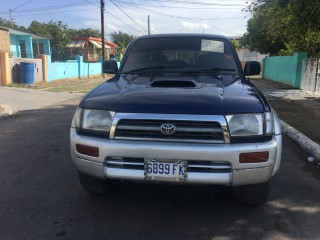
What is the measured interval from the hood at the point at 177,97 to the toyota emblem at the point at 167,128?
0.36 ft

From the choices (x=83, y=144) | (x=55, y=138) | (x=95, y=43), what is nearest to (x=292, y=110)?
(x=55, y=138)

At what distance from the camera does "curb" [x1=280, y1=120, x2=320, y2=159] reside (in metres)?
5.88

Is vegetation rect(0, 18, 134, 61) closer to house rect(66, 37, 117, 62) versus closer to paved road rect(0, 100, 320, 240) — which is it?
house rect(66, 37, 117, 62)

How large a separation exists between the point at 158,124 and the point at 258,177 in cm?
98

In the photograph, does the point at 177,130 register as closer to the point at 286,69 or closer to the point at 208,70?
the point at 208,70

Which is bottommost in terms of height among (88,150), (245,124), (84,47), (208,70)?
(88,150)

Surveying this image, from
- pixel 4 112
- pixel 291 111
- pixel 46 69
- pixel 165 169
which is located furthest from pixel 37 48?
pixel 165 169

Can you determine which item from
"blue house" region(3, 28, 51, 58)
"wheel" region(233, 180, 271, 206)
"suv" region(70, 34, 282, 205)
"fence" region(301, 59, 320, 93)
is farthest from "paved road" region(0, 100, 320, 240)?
"blue house" region(3, 28, 51, 58)


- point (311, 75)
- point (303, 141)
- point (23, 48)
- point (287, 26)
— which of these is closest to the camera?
point (303, 141)

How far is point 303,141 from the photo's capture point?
6434mm

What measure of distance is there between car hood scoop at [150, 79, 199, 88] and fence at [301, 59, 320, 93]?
12934mm

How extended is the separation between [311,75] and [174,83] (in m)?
14.1

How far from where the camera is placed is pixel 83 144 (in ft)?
10.8

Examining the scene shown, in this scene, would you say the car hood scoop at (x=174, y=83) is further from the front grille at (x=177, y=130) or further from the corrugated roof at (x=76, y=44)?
the corrugated roof at (x=76, y=44)
